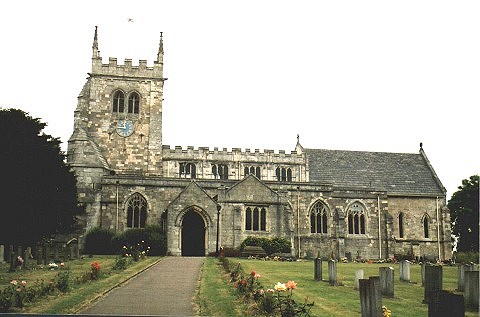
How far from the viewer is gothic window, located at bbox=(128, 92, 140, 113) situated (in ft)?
174

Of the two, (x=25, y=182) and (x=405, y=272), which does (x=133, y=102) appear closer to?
(x=25, y=182)

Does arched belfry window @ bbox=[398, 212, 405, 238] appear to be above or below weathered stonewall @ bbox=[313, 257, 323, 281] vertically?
above

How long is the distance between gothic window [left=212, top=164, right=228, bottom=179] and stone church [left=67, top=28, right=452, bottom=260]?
10 cm

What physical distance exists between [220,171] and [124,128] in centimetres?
999

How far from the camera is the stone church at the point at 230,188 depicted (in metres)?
42.6

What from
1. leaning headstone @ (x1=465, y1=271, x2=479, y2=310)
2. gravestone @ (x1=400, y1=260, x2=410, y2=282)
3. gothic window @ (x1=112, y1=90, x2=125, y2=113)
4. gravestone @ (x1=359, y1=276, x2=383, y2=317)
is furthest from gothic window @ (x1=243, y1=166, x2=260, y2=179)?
gravestone @ (x1=359, y1=276, x2=383, y2=317)

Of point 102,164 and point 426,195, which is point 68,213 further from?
point 426,195

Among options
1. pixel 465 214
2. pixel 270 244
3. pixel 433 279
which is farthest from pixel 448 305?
pixel 465 214

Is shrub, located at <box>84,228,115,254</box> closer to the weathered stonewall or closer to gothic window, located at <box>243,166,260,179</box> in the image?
gothic window, located at <box>243,166,260,179</box>

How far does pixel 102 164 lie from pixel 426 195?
30.2 meters

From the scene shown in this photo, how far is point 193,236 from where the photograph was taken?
43250 millimetres

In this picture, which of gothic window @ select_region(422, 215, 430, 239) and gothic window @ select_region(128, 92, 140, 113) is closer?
gothic window @ select_region(422, 215, 430, 239)

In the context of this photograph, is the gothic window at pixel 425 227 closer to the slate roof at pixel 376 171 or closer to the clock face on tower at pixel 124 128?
the slate roof at pixel 376 171

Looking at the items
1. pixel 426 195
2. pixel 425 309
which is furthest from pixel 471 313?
pixel 426 195
